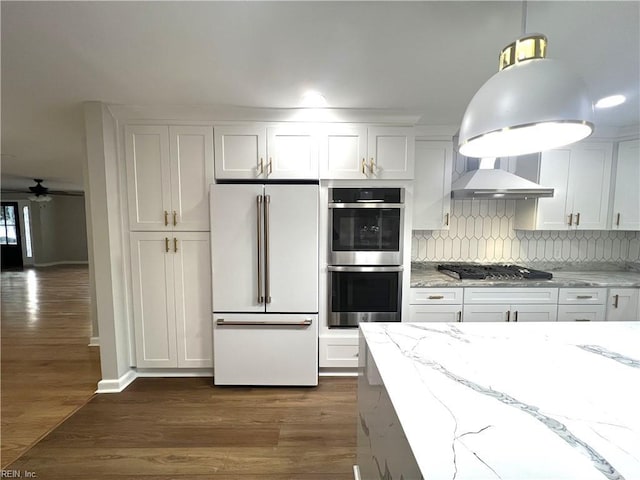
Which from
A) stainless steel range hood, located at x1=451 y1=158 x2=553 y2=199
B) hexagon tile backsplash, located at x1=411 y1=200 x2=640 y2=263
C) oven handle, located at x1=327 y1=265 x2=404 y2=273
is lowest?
oven handle, located at x1=327 y1=265 x2=404 y2=273

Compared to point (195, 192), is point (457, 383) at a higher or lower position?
lower

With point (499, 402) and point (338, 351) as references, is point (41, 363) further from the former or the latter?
point (499, 402)

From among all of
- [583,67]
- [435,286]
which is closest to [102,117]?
[435,286]

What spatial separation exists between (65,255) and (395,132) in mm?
11647

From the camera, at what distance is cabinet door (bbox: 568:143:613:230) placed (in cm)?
275

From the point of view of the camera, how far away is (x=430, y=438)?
66cm

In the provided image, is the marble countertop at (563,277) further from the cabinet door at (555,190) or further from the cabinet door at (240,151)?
the cabinet door at (240,151)

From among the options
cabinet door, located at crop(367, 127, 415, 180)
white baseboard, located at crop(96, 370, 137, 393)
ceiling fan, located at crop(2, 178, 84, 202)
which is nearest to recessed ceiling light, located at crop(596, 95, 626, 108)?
cabinet door, located at crop(367, 127, 415, 180)

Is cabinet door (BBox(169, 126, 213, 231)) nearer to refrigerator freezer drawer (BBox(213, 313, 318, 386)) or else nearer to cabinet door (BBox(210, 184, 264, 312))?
cabinet door (BBox(210, 184, 264, 312))

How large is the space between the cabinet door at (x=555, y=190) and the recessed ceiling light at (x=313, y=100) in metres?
2.23

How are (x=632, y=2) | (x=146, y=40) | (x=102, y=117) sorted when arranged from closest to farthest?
(x=632, y=2), (x=146, y=40), (x=102, y=117)

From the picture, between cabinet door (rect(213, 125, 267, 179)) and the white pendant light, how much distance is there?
5.90ft

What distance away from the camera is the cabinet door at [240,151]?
2379 millimetres

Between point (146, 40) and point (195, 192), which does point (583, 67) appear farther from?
point (195, 192)
